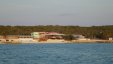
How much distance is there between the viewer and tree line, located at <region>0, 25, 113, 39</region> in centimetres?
14900

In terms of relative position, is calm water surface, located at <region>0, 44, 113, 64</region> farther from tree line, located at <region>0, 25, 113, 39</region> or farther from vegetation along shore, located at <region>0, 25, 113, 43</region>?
tree line, located at <region>0, 25, 113, 39</region>

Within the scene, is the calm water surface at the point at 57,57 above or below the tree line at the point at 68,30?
below

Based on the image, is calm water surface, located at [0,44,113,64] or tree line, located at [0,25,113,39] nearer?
calm water surface, located at [0,44,113,64]

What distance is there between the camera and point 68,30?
16512 cm

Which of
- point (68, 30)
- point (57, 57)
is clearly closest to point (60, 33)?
point (68, 30)

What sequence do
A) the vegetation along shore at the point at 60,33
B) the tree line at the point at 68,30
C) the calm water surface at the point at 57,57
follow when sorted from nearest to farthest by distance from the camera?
the calm water surface at the point at 57,57
the vegetation along shore at the point at 60,33
the tree line at the point at 68,30

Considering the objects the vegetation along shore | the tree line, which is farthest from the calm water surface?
the tree line

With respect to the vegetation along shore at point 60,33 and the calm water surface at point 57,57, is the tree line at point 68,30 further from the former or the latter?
the calm water surface at point 57,57

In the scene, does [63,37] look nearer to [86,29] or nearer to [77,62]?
[86,29]

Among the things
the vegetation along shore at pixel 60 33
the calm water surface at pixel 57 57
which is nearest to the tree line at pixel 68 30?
the vegetation along shore at pixel 60 33

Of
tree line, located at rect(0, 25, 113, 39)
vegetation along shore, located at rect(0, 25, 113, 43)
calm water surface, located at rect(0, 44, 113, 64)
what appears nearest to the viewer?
calm water surface, located at rect(0, 44, 113, 64)

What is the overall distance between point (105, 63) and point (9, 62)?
8442 millimetres

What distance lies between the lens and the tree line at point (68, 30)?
14900cm

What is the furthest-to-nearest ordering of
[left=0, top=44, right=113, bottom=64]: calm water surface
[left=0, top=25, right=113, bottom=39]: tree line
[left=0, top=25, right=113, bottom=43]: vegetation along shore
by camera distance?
[left=0, top=25, right=113, bottom=39]: tree line, [left=0, top=25, right=113, bottom=43]: vegetation along shore, [left=0, top=44, right=113, bottom=64]: calm water surface
